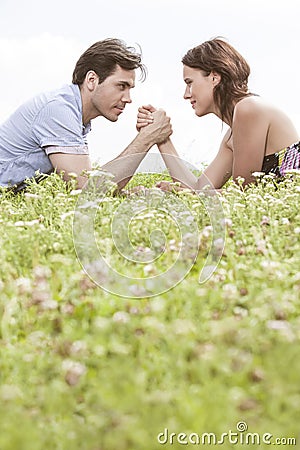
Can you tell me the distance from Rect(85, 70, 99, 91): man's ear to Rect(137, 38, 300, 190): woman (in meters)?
0.51

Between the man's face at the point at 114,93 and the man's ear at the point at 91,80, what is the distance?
0.03 m

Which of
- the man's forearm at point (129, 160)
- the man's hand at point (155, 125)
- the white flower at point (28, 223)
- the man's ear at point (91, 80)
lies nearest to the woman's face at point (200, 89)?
the man's hand at point (155, 125)

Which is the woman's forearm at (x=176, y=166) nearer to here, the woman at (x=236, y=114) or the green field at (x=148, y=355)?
the woman at (x=236, y=114)

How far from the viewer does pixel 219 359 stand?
1.83 metres

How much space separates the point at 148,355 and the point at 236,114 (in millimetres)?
3562

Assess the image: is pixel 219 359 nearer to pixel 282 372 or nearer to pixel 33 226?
pixel 282 372

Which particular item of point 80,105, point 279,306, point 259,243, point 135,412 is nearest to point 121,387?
point 135,412

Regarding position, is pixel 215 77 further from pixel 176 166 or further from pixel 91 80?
pixel 91 80

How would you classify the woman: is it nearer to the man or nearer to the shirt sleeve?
the man

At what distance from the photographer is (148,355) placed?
2.06 metres

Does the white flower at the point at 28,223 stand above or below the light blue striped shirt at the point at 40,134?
below

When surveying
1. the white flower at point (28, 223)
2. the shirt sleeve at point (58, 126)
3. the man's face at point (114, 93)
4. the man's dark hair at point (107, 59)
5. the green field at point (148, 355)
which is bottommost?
the green field at point (148, 355)

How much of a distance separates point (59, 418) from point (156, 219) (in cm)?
180

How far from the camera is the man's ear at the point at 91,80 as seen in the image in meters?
5.66
